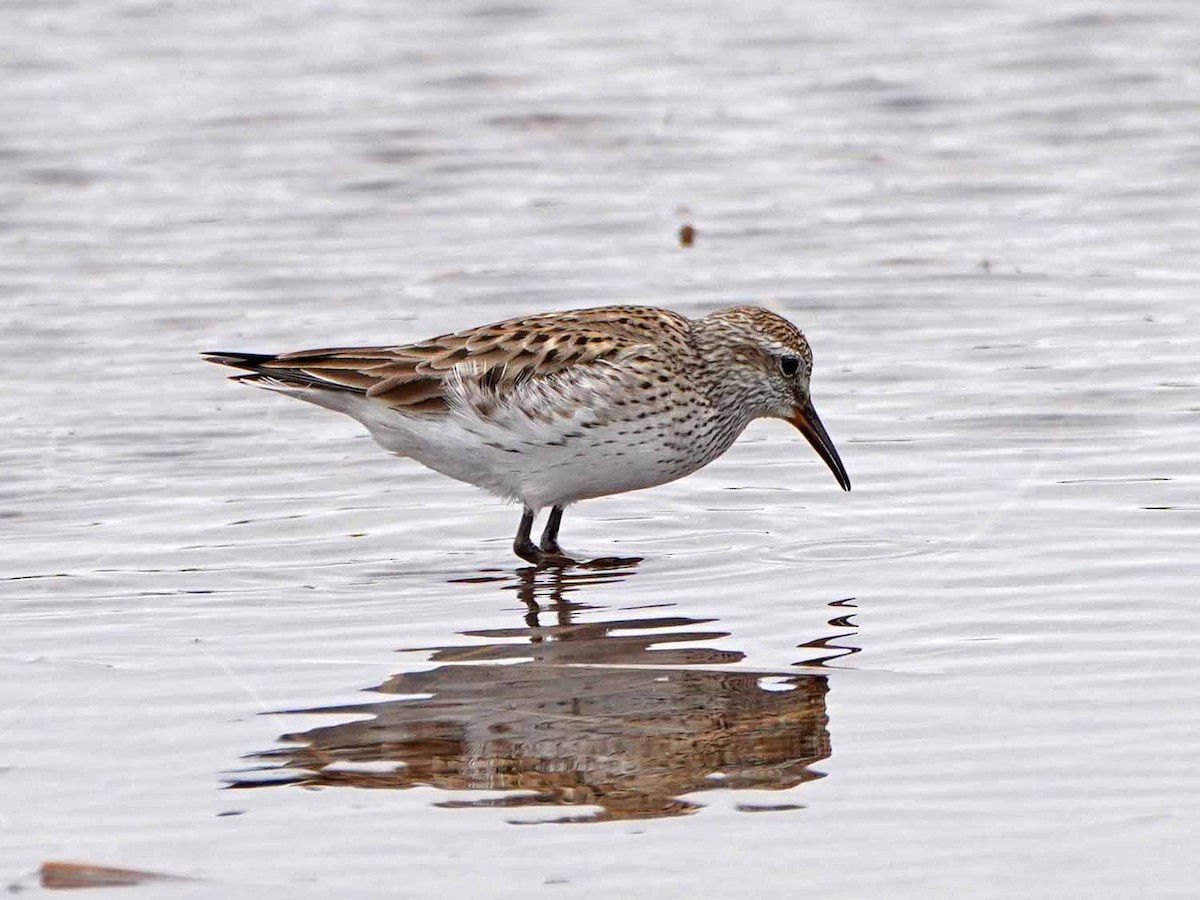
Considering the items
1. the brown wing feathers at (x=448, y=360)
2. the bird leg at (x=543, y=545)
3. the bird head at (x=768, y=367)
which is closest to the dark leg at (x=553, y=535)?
the bird leg at (x=543, y=545)

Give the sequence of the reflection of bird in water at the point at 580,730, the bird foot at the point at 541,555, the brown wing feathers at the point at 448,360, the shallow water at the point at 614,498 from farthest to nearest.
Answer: the brown wing feathers at the point at 448,360 < the bird foot at the point at 541,555 < the reflection of bird in water at the point at 580,730 < the shallow water at the point at 614,498

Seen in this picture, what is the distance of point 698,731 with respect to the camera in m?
6.20

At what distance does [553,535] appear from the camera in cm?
866

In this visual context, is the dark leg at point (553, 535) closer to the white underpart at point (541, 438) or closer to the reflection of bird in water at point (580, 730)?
the white underpart at point (541, 438)

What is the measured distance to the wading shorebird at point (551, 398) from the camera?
27.8 ft

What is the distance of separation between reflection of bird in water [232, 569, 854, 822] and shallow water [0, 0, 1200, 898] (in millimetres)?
21

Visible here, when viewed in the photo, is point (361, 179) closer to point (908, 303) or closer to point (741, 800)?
point (908, 303)

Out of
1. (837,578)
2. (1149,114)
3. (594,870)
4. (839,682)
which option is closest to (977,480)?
(837,578)

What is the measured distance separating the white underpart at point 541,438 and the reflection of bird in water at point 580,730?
1.26m

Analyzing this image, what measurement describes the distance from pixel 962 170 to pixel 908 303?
2938 mm

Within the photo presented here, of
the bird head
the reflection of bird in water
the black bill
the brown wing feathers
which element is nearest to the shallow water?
the reflection of bird in water

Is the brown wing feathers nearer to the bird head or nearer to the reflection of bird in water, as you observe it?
the bird head

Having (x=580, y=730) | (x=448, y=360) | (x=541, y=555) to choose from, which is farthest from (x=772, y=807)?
(x=448, y=360)

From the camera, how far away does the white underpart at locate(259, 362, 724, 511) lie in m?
8.45
